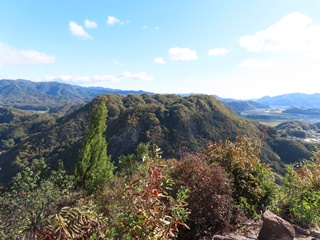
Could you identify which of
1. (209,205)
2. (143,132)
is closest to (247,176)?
(209,205)

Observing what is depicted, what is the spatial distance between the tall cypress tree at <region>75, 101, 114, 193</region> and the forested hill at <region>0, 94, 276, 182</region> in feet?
142

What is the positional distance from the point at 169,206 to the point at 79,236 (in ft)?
2.20

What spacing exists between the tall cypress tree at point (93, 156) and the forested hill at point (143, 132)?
4323 cm

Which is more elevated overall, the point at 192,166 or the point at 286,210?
the point at 192,166

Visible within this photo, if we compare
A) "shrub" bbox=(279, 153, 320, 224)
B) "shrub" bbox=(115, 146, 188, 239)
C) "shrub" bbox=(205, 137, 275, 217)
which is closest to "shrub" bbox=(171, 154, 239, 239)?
"shrub" bbox=(205, 137, 275, 217)

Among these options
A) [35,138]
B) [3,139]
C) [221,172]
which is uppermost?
[221,172]

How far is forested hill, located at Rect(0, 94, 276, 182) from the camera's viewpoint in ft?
236

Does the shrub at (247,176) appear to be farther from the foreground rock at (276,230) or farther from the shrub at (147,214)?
the shrub at (147,214)

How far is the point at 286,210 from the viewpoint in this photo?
173 inches

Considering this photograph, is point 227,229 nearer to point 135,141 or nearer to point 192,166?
point 192,166

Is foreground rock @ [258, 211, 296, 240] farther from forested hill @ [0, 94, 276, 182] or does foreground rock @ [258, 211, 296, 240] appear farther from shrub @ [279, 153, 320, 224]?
forested hill @ [0, 94, 276, 182]

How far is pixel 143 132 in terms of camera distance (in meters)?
78.1

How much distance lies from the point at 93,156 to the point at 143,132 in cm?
5734

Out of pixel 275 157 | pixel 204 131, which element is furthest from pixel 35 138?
pixel 275 157
